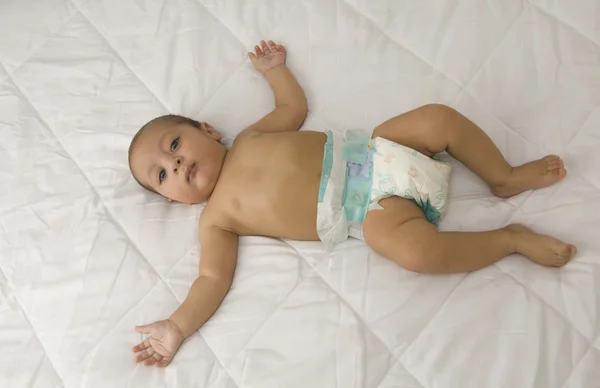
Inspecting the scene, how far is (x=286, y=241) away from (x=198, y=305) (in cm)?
22

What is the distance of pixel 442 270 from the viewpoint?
3.36 feet

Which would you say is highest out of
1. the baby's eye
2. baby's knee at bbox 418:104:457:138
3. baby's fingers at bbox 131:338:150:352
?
baby's knee at bbox 418:104:457:138

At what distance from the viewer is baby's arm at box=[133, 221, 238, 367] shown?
1.05 metres

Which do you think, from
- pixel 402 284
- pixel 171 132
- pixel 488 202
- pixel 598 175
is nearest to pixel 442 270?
pixel 402 284

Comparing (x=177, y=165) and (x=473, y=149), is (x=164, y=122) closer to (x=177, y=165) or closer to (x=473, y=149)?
(x=177, y=165)

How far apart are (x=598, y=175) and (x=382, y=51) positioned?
537 mm

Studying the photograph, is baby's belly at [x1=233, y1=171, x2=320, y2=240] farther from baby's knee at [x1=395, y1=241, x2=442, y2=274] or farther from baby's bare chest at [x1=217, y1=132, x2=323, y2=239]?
baby's knee at [x1=395, y1=241, x2=442, y2=274]

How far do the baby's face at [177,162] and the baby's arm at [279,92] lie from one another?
0.44 ft

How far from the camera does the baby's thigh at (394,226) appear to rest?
1.04 meters

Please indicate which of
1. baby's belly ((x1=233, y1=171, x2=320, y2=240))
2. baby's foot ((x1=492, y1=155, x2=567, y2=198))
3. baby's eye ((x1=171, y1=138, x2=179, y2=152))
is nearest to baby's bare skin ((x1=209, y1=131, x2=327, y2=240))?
baby's belly ((x1=233, y1=171, x2=320, y2=240))

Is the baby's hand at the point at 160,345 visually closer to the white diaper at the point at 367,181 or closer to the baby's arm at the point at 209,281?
the baby's arm at the point at 209,281

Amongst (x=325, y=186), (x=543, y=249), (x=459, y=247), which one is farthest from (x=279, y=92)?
(x=543, y=249)

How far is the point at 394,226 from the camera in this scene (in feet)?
3.50

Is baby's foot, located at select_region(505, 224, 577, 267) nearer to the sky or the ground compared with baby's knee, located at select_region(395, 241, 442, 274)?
nearer to the sky
